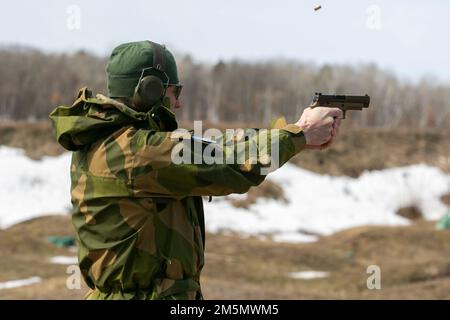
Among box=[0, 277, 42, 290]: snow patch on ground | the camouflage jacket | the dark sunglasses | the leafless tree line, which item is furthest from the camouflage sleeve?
the leafless tree line

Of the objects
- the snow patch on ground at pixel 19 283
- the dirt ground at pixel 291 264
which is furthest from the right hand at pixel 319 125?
the snow patch on ground at pixel 19 283

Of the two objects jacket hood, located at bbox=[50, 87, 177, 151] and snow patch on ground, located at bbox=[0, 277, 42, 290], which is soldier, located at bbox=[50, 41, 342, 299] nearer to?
jacket hood, located at bbox=[50, 87, 177, 151]

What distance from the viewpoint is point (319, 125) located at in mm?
3789

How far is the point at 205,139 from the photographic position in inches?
147

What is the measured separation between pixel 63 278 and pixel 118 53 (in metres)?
16.6

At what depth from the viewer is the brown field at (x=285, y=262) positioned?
18.2 meters

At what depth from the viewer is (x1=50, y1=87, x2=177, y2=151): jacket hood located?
12.5ft

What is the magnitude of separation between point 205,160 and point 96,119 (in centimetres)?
53

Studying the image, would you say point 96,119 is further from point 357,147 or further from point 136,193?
point 357,147

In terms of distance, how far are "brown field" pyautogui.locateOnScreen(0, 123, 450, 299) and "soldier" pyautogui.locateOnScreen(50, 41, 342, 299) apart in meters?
11.5
